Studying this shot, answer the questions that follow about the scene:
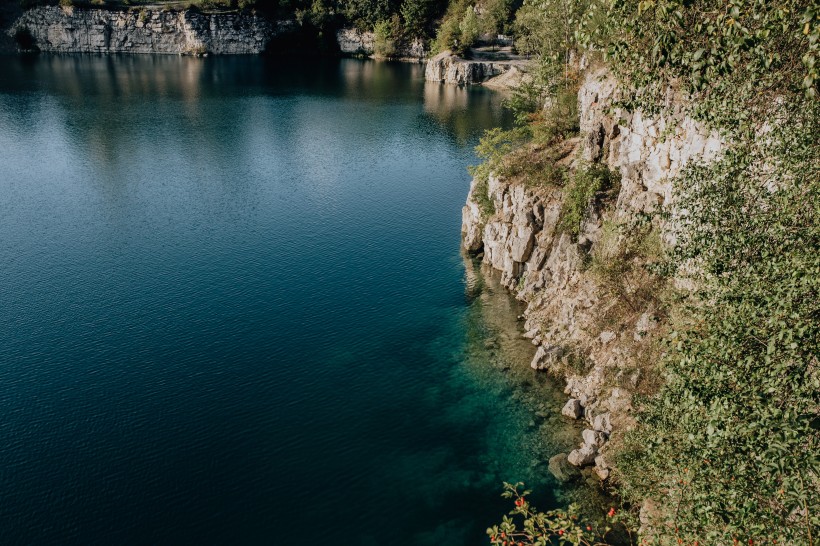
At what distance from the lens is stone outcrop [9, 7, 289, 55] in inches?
7087

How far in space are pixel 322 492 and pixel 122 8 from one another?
191m

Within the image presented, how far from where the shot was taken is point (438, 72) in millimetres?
152125

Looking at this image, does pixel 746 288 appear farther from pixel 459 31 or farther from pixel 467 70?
pixel 459 31

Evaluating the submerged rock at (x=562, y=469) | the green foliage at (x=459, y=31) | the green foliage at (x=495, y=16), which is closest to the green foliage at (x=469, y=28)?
the green foliage at (x=459, y=31)

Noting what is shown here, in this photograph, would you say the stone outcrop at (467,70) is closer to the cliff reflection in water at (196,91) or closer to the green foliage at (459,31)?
the cliff reflection in water at (196,91)

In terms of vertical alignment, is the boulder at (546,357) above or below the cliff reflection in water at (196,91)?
below

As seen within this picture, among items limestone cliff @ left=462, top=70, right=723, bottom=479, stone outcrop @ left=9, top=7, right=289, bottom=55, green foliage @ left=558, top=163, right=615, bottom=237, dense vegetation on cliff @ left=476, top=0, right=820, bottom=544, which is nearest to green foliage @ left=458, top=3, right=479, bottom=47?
stone outcrop @ left=9, top=7, right=289, bottom=55

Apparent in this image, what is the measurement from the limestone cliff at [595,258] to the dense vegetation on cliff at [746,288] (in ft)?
33.7

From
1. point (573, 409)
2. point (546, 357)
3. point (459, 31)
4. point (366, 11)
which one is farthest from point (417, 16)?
point (573, 409)

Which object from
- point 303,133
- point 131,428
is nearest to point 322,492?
point 131,428

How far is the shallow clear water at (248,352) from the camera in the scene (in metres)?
31.0

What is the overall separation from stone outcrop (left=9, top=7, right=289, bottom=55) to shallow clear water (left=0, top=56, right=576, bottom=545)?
108751mm

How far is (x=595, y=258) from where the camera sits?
42.8m

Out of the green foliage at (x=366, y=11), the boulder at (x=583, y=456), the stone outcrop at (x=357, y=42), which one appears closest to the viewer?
the boulder at (x=583, y=456)
